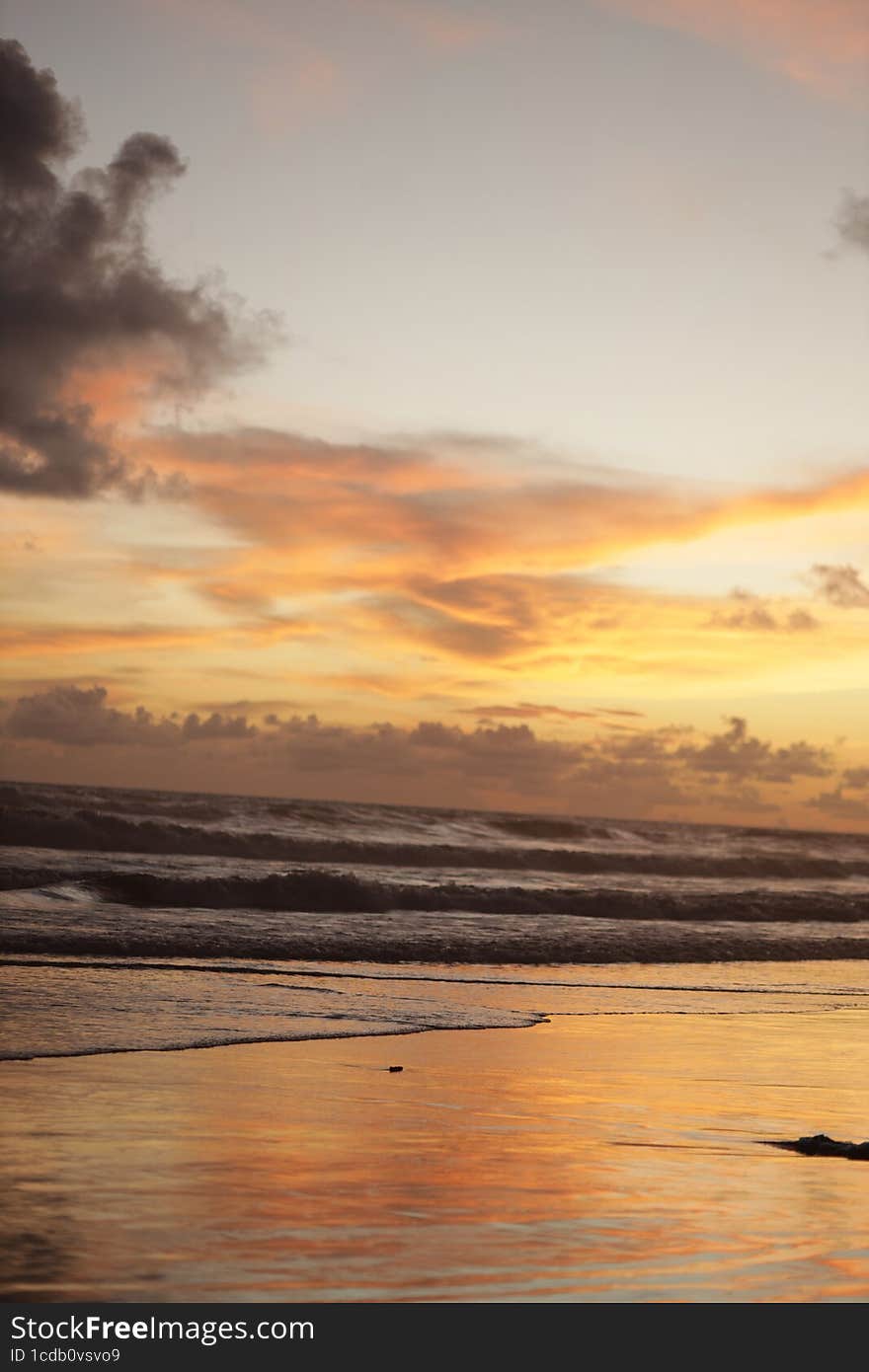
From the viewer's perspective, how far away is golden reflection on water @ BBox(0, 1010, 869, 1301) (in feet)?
17.8

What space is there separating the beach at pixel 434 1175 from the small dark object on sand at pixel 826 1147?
156 mm

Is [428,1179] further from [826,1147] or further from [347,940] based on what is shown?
[347,940]

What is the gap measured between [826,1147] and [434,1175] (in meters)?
2.37

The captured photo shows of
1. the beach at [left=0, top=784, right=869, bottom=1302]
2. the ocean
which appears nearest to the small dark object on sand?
the beach at [left=0, top=784, right=869, bottom=1302]

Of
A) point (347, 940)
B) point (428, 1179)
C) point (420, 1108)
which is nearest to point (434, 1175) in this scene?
point (428, 1179)

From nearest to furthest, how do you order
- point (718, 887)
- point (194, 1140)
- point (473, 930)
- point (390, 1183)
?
point (390, 1183), point (194, 1140), point (473, 930), point (718, 887)

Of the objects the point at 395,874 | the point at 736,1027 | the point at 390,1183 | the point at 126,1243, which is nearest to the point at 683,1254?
the point at 390,1183

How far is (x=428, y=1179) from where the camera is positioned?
705 centimetres

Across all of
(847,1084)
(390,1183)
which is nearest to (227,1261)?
(390,1183)

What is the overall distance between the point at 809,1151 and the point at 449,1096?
250cm
